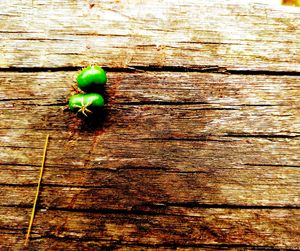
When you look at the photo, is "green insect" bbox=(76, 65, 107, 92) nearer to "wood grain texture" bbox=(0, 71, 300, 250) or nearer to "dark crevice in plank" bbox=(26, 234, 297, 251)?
"wood grain texture" bbox=(0, 71, 300, 250)

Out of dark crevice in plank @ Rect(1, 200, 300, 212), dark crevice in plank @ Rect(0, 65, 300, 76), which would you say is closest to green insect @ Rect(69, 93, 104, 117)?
dark crevice in plank @ Rect(0, 65, 300, 76)

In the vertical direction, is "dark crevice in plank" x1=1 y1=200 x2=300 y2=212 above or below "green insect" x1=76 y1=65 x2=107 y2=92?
below

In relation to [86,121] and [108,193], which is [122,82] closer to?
[86,121]

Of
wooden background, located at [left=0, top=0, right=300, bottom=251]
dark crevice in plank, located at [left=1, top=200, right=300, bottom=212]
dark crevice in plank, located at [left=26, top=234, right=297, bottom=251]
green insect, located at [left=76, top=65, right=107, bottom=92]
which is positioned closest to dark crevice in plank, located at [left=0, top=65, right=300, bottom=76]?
wooden background, located at [left=0, top=0, right=300, bottom=251]

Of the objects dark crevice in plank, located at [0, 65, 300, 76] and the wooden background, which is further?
dark crevice in plank, located at [0, 65, 300, 76]

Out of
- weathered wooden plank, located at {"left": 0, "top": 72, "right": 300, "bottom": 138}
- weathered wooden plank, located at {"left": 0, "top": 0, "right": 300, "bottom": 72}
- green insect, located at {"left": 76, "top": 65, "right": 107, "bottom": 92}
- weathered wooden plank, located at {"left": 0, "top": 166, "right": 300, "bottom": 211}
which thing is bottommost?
weathered wooden plank, located at {"left": 0, "top": 166, "right": 300, "bottom": 211}

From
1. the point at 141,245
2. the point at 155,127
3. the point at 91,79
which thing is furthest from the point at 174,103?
the point at 141,245

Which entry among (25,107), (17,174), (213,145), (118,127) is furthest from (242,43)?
(17,174)
